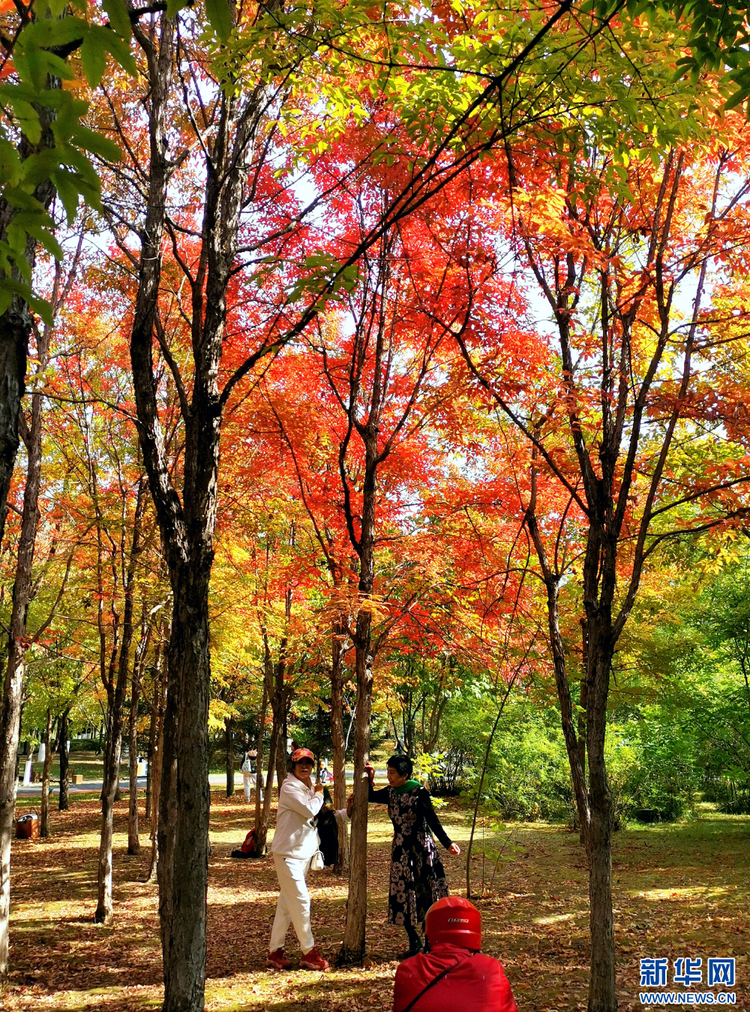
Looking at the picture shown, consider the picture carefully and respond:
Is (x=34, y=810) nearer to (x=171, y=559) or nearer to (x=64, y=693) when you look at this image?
(x=64, y=693)

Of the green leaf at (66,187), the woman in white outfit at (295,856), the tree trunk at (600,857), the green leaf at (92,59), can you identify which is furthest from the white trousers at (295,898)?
the green leaf at (92,59)

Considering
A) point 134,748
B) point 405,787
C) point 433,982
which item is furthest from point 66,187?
point 134,748

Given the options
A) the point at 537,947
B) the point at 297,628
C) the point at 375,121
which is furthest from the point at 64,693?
the point at 375,121

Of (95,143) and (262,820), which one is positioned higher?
(95,143)

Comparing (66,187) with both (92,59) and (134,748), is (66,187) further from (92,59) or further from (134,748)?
(134,748)

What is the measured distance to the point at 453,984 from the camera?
2.42 m

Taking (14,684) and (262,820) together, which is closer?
(14,684)

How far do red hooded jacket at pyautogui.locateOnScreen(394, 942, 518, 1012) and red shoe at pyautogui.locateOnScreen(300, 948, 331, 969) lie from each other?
180 inches

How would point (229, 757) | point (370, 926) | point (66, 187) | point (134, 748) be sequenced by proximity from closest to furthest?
point (66, 187) → point (370, 926) → point (134, 748) → point (229, 757)

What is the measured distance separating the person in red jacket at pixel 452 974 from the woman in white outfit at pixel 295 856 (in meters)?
3.95

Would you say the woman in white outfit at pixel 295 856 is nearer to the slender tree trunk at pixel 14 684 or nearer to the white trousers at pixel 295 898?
the white trousers at pixel 295 898

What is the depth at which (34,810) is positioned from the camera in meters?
22.5

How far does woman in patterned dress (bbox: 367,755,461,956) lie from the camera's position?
6164 millimetres

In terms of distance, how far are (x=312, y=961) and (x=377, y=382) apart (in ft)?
17.9
